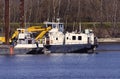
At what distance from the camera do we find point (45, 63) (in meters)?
87.8

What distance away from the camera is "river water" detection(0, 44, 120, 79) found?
71.8 meters

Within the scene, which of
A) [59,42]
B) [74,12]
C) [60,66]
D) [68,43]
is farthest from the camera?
[74,12]

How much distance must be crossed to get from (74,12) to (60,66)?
68.8 m

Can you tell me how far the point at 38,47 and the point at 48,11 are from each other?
49948mm

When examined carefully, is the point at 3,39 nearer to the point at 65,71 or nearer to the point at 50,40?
the point at 50,40

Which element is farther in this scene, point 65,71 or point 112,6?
point 112,6

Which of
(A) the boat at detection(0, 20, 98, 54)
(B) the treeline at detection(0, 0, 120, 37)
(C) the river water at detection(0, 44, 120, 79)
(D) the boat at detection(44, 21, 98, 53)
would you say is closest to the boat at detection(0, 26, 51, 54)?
(A) the boat at detection(0, 20, 98, 54)

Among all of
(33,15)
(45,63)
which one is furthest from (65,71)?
(33,15)

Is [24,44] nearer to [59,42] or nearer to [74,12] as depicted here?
[59,42]

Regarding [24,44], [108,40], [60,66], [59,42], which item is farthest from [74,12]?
[60,66]

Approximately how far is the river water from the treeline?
4582 cm

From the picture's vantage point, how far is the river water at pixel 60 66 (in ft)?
235

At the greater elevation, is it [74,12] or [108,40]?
[74,12]

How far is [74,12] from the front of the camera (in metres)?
151
